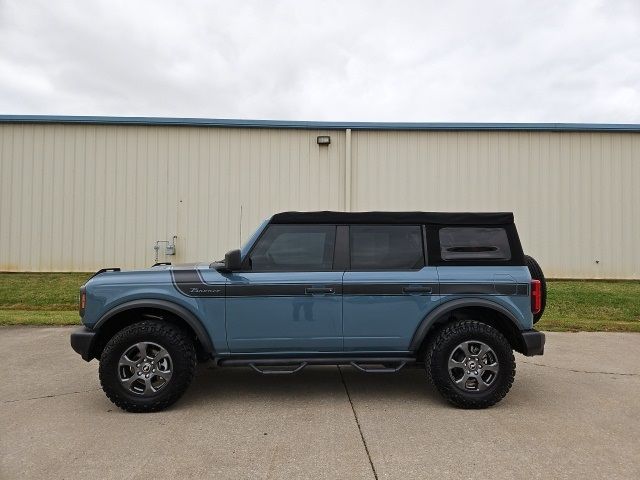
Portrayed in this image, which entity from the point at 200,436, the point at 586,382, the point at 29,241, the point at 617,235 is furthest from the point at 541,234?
the point at 29,241

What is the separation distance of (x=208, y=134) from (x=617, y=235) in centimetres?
1111

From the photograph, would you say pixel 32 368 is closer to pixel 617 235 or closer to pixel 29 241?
pixel 29 241

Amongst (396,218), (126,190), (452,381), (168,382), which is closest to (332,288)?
(396,218)

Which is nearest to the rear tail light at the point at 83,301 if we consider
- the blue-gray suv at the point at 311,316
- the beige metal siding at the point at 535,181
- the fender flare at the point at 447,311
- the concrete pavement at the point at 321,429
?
the blue-gray suv at the point at 311,316

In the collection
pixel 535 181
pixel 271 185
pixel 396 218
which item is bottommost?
pixel 396 218

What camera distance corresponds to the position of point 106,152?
12.2 meters

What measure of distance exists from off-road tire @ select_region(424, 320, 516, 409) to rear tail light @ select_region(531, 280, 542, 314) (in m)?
0.50

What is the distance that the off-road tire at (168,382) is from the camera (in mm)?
4047

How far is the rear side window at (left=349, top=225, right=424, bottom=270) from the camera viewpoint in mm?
4383

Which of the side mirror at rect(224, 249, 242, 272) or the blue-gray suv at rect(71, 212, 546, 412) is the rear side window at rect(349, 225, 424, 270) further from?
the side mirror at rect(224, 249, 242, 272)

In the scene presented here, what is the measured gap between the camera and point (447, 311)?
4250 millimetres

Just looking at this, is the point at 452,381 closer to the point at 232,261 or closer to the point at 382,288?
the point at 382,288

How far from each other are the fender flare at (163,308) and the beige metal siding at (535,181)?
8546 millimetres

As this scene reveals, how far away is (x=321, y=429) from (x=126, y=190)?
10.3 metres
